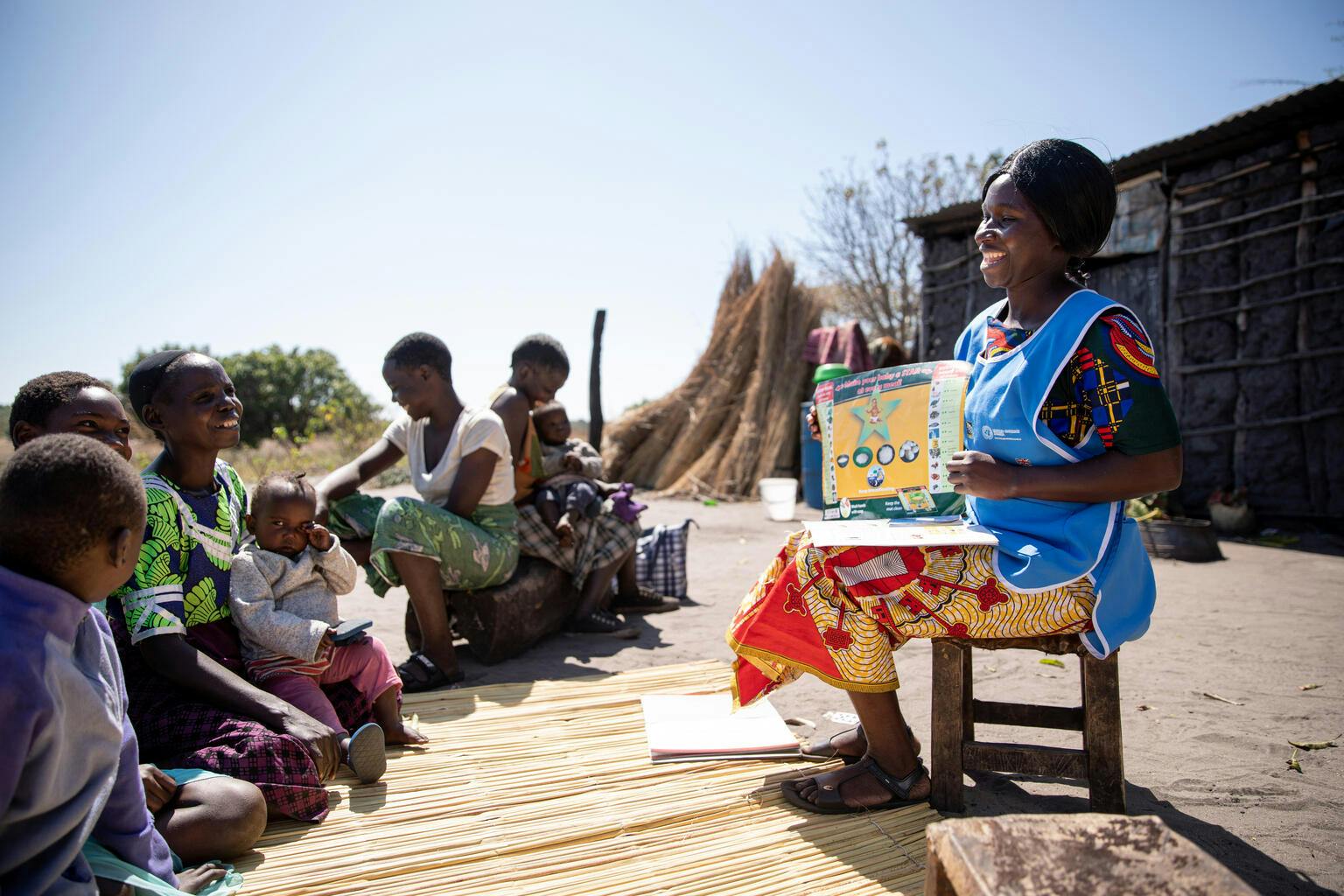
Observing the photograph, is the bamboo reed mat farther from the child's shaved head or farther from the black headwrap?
the black headwrap

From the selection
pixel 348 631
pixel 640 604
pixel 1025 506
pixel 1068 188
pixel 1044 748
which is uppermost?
pixel 1068 188

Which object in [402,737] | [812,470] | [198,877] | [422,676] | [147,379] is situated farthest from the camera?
[812,470]

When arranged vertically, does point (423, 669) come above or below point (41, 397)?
below

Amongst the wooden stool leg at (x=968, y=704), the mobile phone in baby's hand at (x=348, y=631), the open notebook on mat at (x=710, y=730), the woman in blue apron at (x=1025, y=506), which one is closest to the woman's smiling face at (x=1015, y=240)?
the woman in blue apron at (x=1025, y=506)

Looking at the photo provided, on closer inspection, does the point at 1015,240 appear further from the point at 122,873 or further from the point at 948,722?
the point at 122,873

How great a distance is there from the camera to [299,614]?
261 centimetres

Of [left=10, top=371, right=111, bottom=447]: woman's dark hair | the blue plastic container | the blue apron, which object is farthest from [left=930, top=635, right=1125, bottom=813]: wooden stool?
the blue plastic container

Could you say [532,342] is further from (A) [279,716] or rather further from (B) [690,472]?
(B) [690,472]

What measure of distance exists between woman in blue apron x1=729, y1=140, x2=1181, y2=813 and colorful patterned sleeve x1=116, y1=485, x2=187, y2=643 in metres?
1.59

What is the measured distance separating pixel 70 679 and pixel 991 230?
2.27m

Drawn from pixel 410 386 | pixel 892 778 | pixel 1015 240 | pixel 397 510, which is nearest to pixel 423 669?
pixel 397 510

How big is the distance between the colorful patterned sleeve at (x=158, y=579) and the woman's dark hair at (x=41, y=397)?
1.00 ft

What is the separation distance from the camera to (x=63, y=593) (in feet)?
4.67

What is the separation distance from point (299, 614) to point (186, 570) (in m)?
0.37
